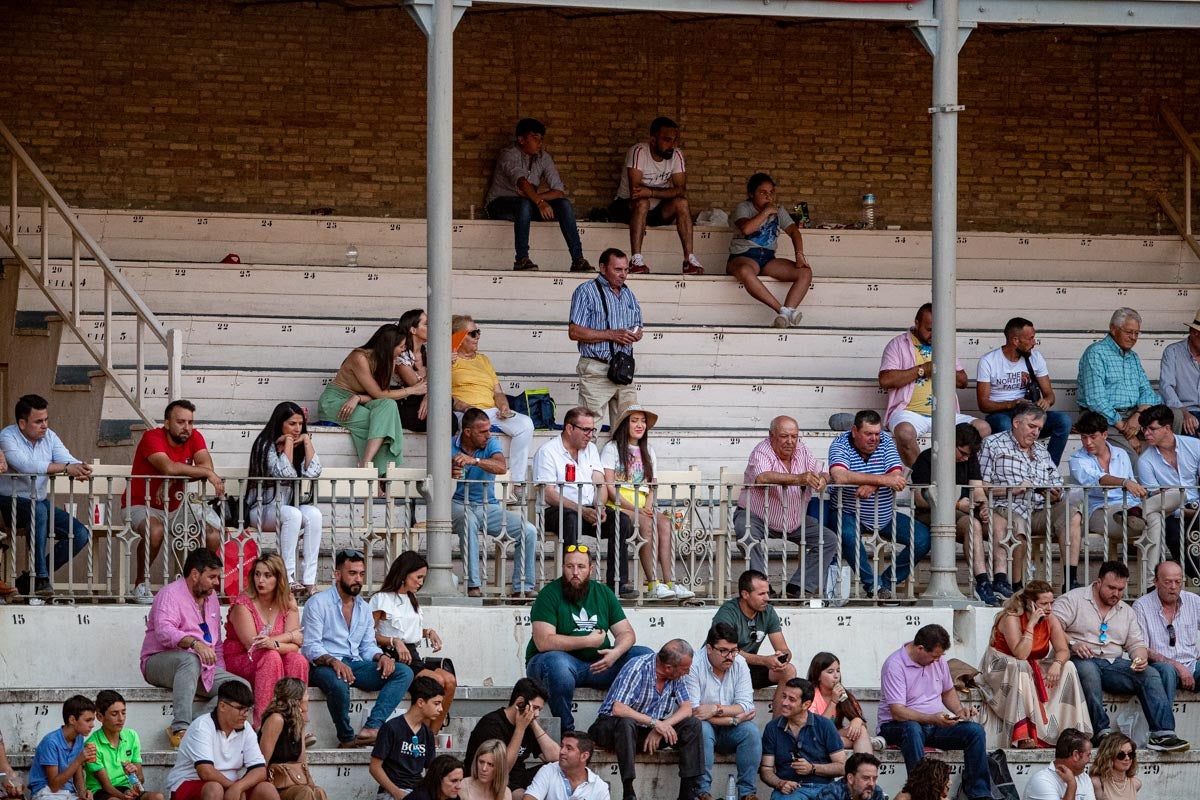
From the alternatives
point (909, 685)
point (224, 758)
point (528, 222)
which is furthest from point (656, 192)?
point (224, 758)

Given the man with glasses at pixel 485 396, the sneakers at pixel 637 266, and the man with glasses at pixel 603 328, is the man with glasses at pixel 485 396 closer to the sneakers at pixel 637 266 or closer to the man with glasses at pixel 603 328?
the man with glasses at pixel 603 328

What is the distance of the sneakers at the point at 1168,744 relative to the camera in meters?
12.1

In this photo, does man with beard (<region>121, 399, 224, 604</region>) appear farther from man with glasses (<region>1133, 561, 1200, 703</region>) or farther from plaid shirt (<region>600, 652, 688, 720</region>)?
man with glasses (<region>1133, 561, 1200, 703</region>)

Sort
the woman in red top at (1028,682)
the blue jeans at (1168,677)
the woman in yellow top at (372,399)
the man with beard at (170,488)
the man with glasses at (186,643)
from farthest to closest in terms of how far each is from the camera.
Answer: the woman in yellow top at (372,399) → the blue jeans at (1168,677) → the man with beard at (170,488) → the woman in red top at (1028,682) → the man with glasses at (186,643)

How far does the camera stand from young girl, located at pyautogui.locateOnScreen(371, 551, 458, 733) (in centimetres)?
1173

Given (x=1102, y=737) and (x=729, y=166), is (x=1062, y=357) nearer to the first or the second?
(x=729, y=166)

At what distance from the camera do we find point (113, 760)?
1073 centimetres

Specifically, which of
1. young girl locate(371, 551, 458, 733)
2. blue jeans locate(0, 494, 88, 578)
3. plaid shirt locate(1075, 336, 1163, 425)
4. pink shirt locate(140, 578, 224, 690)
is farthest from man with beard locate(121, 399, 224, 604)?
plaid shirt locate(1075, 336, 1163, 425)

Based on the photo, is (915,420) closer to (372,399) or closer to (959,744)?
(959,744)

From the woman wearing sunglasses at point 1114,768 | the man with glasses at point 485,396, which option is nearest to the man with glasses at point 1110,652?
the woman wearing sunglasses at point 1114,768

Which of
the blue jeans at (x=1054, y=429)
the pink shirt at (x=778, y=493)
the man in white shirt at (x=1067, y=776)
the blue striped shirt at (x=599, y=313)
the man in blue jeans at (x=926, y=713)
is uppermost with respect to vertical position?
the blue striped shirt at (x=599, y=313)

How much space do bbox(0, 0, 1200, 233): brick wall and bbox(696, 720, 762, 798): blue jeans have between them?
7.75 meters

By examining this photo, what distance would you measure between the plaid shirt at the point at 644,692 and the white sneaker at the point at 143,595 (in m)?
2.72

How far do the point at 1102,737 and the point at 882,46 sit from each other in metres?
8.73
